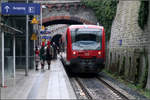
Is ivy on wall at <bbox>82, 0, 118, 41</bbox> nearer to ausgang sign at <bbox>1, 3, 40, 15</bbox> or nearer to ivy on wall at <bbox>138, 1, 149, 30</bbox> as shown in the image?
ivy on wall at <bbox>138, 1, 149, 30</bbox>

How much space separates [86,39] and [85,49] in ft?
2.45

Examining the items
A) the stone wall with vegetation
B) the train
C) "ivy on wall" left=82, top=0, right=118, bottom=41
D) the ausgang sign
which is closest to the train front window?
the train

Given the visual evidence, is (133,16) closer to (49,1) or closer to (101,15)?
(101,15)

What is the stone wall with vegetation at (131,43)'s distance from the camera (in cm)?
1413

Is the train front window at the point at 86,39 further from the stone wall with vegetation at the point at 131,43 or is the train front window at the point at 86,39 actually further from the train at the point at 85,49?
the stone wall with vegetation at the point at 131,43

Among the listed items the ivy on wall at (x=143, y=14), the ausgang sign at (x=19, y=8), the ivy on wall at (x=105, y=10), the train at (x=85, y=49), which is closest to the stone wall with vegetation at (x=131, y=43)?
the ivy on wall at (x=143, y=14)

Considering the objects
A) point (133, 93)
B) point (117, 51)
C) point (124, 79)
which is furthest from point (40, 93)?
point (117, 51)

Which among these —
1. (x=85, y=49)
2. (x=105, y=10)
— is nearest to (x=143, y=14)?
(x=85, y=49)

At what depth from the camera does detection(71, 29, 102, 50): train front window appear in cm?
1720

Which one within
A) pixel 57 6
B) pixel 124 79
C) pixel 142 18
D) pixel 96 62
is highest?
pixel 57 6

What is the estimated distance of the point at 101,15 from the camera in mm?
31016

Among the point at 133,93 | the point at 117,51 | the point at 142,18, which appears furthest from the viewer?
the point at 117,51

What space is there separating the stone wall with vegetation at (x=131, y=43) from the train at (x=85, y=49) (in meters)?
1.74

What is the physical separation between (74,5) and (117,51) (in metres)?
13.3
